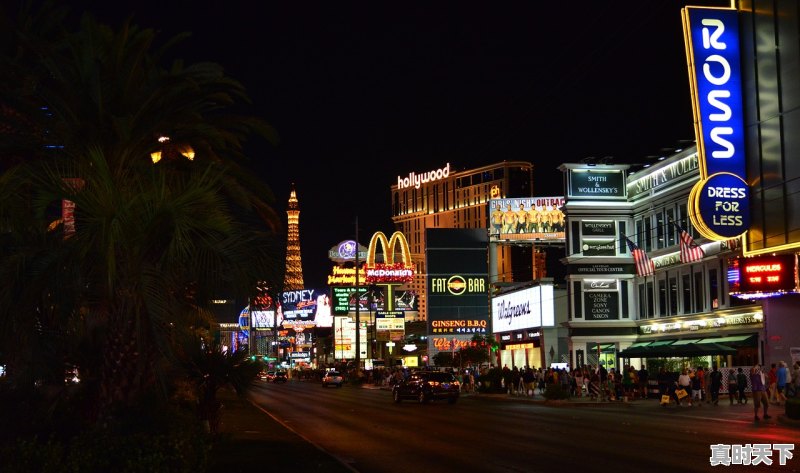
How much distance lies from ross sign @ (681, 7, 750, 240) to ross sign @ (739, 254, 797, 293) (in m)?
1.39

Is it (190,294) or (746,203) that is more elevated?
(746,203)

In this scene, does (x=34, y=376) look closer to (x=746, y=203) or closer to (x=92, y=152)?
(x=92, y=152)

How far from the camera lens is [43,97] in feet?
53.8

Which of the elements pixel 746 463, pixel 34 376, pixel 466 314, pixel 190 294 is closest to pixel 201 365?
pixel 190 294

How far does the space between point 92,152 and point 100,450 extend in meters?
4.16

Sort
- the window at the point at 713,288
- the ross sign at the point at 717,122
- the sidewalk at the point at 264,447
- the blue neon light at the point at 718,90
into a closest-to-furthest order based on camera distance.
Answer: the sidewalk at the point at 264,447, the ross sign at the point at 717,122, the blue neon light at the point at 718,90, the window at the point at 713,288

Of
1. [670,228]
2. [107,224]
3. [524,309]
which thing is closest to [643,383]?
[670,228]

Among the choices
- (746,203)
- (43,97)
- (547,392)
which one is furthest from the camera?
(547,392)

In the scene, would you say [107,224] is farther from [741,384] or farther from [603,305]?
[603,305]

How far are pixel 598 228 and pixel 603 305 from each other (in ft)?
16.0

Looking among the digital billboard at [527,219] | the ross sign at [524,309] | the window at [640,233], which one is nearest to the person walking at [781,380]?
the window at [640,233]

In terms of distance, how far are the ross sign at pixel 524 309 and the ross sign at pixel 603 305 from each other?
8416mm

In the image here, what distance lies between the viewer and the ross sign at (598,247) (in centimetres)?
6184

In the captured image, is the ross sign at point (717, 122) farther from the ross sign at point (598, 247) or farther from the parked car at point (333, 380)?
the parked car at point (333, 380)
